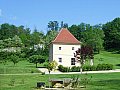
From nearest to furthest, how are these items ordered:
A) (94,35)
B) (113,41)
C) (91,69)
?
(91,69) < (94,35) < (113,41)

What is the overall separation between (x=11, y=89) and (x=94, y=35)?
6914 centimetres

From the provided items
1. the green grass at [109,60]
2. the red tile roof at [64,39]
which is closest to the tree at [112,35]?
the green grass at [109,60]

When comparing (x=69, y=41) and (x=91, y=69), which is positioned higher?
(x=69, y=41)

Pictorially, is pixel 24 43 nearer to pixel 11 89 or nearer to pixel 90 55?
pixel 90 55

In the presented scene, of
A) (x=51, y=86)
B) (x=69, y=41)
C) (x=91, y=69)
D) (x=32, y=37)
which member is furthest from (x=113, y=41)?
(x=51, y=86)

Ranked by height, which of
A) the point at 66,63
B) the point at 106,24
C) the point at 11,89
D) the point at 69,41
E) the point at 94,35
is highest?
the point at 106,24

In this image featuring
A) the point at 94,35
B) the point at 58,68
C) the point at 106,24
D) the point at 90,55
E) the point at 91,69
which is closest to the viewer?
the point at 90,55

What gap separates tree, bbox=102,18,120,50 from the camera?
103m

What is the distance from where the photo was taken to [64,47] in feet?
176

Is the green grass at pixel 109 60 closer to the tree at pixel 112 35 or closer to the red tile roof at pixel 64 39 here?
the red tile roof at pixel 64 39

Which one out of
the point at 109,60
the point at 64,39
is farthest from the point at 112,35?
the point at 64,39

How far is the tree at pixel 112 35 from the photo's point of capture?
4074 inches

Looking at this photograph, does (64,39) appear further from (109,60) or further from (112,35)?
(112,35)

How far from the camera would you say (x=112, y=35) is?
108m
